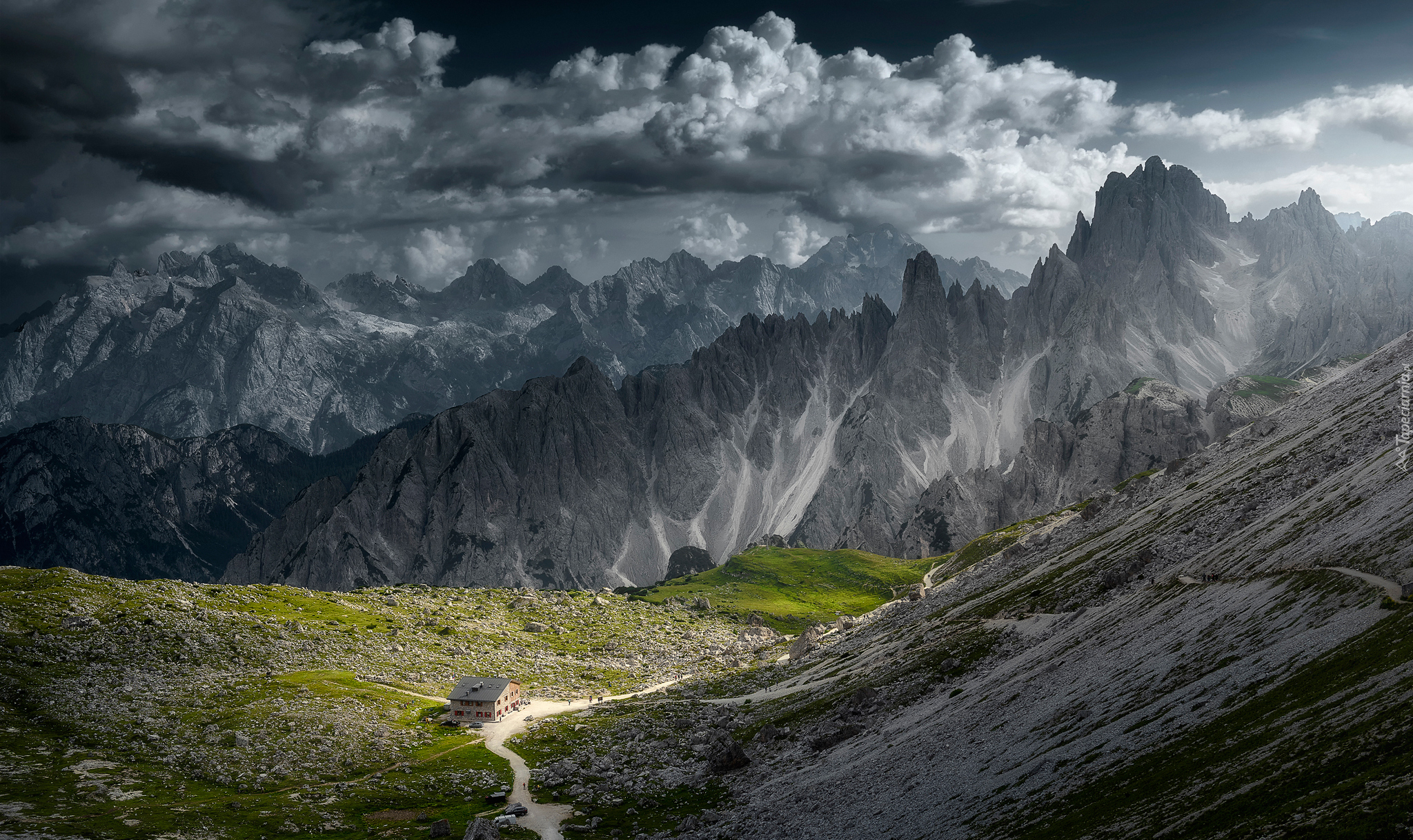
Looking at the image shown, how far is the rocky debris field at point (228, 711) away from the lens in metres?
82.9

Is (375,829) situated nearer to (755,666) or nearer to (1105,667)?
(1105,667)

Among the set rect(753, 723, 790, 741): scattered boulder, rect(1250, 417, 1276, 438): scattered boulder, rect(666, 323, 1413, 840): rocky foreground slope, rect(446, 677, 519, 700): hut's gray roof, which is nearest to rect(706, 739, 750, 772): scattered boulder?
rect(666, 323, 1413, 840): rocky foreground slope

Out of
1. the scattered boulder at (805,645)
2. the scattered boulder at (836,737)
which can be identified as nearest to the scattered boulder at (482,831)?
the scattered boulder at (836,737)

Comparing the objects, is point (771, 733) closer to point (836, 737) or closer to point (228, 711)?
point (836, 737)

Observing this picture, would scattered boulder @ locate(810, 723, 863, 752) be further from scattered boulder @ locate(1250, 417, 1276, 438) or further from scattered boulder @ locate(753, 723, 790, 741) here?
scattered boulder @ locate(1250, 417, 1276, 438)

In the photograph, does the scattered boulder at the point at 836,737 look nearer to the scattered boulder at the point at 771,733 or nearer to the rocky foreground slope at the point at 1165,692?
the rocky foreground slope at the point at 1165,692

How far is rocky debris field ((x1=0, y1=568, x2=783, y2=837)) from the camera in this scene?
82.9 m

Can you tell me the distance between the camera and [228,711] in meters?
112

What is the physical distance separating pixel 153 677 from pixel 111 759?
90.3 ft

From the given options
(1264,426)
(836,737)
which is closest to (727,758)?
(836,737)

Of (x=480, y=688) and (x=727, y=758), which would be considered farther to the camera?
(x=480, y=688)

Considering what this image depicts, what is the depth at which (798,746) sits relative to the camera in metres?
98.8

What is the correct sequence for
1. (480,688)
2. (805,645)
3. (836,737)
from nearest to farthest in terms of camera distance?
(836,737)
(480,688)
(805,645)

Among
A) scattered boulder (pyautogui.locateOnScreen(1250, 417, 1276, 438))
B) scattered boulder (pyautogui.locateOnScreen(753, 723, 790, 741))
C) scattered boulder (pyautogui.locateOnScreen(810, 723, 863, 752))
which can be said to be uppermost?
scattered boulder (pyautogui.locateOnScreen(1250, 417, 1276, 438))
